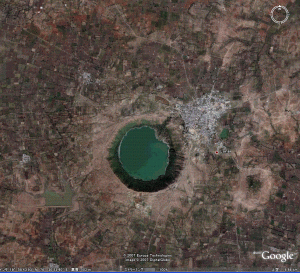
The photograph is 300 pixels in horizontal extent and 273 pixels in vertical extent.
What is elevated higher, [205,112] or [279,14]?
[279,14]

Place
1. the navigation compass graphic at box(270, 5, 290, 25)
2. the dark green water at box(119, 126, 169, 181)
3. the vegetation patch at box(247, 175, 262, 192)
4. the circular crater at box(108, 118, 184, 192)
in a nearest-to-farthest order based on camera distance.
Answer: the navigation compass graphic at box(270, 5, 290, 25) → the vegetation patch at box(247, 175, 262, 192) → the circular crater at box(108, 118, 184, 192) → the dark green water at box(119, 126, 169, 181)

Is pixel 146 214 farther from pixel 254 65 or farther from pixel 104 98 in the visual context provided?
pixel 254 65

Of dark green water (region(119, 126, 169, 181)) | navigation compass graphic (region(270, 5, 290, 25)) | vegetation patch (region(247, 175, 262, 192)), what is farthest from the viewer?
dark green water (region(119, 126, 169, 181))

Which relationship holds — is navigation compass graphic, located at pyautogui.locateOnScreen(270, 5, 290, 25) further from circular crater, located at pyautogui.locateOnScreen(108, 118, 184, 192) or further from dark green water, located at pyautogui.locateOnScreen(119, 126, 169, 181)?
dark green water, located at pyautogui.locateOnScreen(119, 126, 169, 181)

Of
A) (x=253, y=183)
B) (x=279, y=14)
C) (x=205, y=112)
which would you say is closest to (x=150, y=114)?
(x=205, y=112)

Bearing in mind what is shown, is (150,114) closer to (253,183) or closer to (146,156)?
(146,156)

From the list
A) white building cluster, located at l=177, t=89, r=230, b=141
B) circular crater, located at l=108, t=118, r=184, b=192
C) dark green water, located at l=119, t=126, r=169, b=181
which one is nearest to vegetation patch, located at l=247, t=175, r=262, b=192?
white building cluster, located at l=177, t=89, r=230, b=141

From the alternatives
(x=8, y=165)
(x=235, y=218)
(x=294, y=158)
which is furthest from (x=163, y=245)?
(x=8, y=165)

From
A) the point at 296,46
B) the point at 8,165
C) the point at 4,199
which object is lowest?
the point at 4,199
